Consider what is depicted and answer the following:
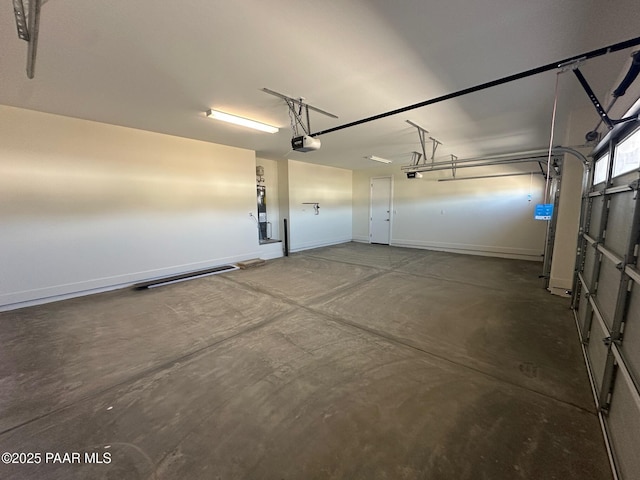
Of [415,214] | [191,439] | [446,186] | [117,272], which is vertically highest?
[446,186]

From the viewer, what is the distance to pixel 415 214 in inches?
307

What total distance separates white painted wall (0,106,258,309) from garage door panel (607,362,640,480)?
18.4ft

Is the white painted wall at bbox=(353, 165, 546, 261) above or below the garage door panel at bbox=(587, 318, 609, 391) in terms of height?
above

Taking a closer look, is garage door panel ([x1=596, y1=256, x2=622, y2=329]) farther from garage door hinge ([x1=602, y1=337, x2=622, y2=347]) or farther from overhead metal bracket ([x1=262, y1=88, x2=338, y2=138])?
overhead metal bracket ([x1=262, y1=88, x2=338, y2=138])

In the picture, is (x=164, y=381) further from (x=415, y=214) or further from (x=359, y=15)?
(x=415, y=214)

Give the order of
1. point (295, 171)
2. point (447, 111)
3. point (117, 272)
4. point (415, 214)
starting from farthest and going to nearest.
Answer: point (415, 214)
point (295, 171)
point (117, 272)
point (447, 111)

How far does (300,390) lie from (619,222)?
105 inches

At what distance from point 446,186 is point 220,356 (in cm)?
719

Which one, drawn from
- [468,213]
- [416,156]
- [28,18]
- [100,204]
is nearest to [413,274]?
[416,156]

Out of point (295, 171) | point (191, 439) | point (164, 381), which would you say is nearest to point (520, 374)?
point (191, 439)

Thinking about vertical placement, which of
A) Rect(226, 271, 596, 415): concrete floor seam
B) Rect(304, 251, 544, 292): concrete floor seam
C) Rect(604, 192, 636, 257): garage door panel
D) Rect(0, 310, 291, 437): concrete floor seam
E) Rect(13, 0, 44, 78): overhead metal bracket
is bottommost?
Rect(0, 310, 291, 437): concrete floor seam

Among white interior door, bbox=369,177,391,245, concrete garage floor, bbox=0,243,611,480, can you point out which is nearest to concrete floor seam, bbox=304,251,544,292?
concrete garage floor, bbox=0,243,611,480

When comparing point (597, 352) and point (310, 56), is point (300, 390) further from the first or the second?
point (310, 56)

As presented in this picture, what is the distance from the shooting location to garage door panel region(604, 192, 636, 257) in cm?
162
